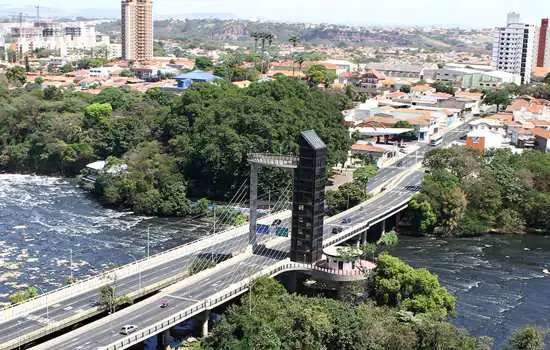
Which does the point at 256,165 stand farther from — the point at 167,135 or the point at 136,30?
the point at 136,30

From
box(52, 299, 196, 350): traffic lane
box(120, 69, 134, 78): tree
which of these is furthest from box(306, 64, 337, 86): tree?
box(52, 299, 196, 350): traffic lane

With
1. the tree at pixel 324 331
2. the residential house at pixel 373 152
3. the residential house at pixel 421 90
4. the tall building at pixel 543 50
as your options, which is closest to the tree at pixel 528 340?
the tree at pixel 324 331

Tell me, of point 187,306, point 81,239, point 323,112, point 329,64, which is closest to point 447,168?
point 323,112

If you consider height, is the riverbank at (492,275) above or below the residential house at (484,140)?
below

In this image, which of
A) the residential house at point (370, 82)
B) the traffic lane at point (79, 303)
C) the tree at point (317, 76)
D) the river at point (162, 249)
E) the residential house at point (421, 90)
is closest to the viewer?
the traffic lane at point (79, 303)

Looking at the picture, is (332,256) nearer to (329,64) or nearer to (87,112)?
(87,112)

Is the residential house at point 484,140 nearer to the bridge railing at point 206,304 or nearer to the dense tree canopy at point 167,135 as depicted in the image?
the dense tree canopy at point 167,135
